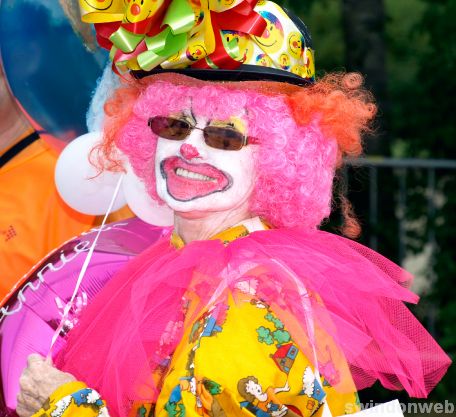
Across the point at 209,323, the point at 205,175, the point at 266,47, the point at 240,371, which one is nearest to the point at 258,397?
the point at 240,371

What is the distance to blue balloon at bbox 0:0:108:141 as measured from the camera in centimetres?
273

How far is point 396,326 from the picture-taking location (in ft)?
7.22

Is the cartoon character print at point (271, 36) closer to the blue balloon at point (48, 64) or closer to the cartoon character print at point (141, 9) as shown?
the cartoon character print at point (141, 9)

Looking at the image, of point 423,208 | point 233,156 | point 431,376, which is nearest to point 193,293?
point 233,156

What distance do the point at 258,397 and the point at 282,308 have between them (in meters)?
0.19

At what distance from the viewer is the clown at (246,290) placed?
194cm

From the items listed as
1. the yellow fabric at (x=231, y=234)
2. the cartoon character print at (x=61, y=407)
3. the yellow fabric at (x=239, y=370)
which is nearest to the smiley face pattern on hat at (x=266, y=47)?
the yellow fabric at (x=231, y=234)

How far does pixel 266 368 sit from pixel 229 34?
2.25 ft

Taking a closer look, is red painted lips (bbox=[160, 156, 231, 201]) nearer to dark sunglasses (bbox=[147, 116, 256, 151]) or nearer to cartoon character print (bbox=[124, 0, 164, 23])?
dark sunglasses (bbox=[147, 116, 256, 151])

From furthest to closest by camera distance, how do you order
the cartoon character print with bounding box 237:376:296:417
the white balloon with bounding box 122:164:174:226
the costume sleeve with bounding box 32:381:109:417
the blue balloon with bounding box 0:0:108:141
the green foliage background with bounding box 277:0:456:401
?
the green foliage background with bounding box 277:0:456:401, the blue balloon with bounding box 0:0:108:141, the white balloon with bounding box 122:164:174:226, the costume sleeve with bounding box 32:381:109:417, the cartoon character print with bounding box 237:376:296:417

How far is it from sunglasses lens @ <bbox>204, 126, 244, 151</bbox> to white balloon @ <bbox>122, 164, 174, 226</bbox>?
48 cm

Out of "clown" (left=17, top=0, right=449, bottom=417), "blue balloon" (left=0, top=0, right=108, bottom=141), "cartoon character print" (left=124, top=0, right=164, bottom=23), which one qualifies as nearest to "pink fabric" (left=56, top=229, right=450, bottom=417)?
"clown" (left=17, top=0, right=449, bottom=417)

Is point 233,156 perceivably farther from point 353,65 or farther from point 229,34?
point 353,65

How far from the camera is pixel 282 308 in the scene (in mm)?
1999
